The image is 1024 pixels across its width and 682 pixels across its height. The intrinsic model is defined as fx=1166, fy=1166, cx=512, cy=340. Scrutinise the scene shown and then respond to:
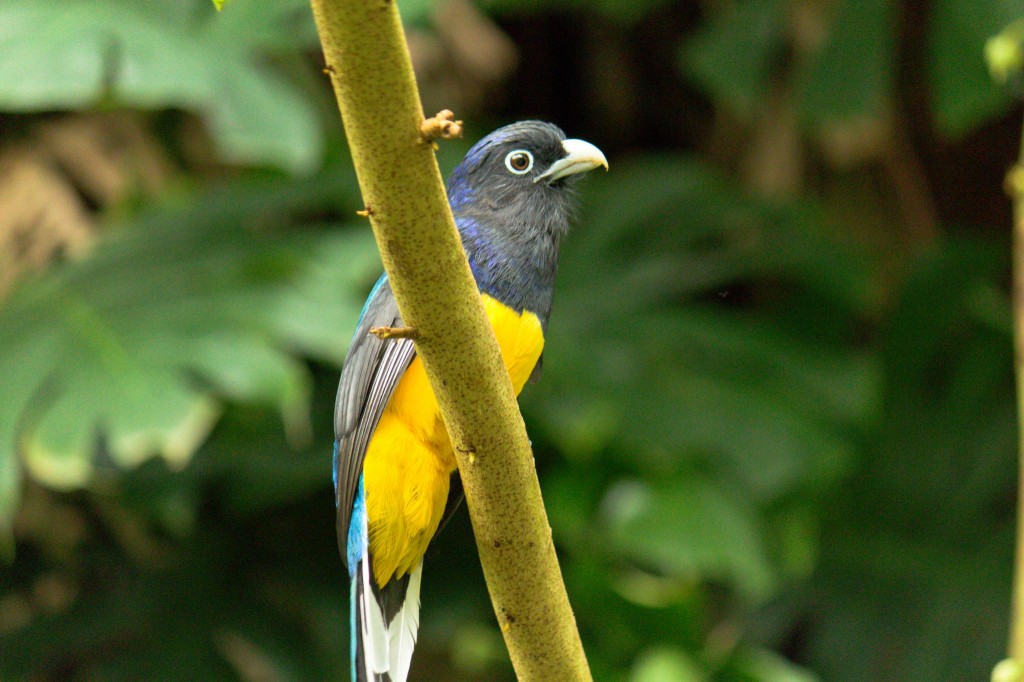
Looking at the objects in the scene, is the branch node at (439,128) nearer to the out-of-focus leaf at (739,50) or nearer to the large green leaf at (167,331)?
the large green leaf at (167,331)

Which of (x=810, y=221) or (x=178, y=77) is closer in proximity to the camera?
(x=178, y=77)

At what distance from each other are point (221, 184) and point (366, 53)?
11.5ft

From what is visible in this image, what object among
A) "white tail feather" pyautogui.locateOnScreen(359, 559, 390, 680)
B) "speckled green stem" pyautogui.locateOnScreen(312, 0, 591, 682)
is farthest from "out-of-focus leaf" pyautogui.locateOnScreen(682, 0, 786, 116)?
"speckled green stem" pyautogui.locateOnScreen(312, 0, 591, 682)

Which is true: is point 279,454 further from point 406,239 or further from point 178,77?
point 406,239

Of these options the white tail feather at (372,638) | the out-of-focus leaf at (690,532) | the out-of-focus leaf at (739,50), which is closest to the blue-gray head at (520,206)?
the white tail feather at (372,638)

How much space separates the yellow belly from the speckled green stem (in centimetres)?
55

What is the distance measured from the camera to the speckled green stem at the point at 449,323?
1434 millimetres

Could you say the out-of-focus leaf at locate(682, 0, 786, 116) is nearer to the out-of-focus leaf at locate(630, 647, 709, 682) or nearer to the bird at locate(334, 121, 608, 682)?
the out-of-focus leaf at locate(630, 647, 709, 682)

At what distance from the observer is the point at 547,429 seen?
4105mm

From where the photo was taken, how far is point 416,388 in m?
2.42

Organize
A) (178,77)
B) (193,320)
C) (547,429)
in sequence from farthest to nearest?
(547,429) → (193,320) → (178,77)

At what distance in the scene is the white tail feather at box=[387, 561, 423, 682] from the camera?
2.44m

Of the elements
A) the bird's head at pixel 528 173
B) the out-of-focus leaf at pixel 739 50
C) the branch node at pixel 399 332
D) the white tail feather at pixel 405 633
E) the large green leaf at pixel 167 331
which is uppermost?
the out-of-focus leaf at pixel 739 50

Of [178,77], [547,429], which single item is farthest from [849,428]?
[178,77]
